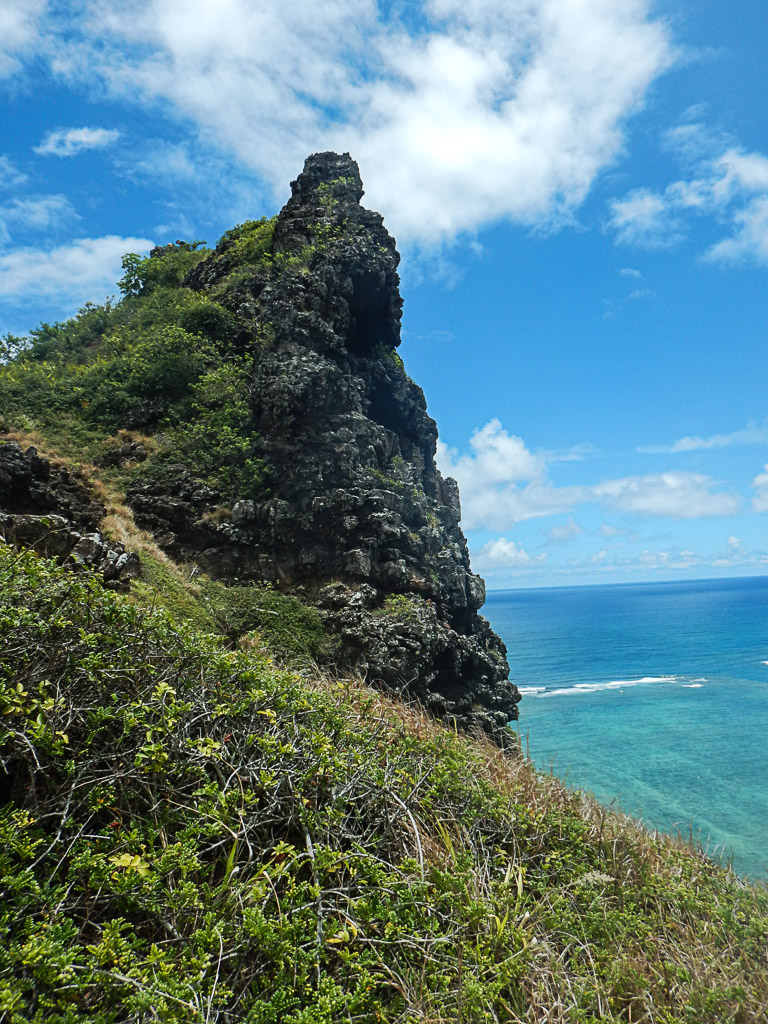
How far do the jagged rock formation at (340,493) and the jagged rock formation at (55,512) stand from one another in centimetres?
331

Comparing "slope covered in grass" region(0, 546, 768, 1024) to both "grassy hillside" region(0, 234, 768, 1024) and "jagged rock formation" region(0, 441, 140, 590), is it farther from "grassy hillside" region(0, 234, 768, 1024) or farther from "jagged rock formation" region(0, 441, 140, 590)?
"jagged rock formation" region(0, 441, 140, 590)

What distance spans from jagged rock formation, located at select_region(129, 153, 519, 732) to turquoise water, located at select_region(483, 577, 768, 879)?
5979mm

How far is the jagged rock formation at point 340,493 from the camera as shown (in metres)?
17.4

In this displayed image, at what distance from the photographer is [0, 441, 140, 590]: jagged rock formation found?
→ 353 inches

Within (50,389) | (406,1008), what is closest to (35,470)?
(50,389)

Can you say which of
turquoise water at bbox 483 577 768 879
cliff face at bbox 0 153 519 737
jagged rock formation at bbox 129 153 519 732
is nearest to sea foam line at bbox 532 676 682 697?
turquoise water at bbox 483 577 768 879

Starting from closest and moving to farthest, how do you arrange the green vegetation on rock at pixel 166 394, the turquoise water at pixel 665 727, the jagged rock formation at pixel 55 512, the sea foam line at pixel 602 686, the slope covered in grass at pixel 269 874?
1. the slope covered in grass at pixel 269 874
2. the jagged rock formation at pixel 55 512
3. the green vegetation on rock at pixel 166 394
4. the turquoise water at pixel 665 727
5. the sea foam line at pixel 602 686

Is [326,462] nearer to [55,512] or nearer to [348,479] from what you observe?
[348,479]

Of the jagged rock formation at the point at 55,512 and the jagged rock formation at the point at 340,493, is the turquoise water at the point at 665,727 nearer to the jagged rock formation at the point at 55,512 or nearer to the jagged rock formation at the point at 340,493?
the jagged rock formation at the point at 340,493

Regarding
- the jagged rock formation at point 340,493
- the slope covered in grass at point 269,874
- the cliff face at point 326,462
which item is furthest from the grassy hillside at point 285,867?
the jagged rock formation at point 340,493

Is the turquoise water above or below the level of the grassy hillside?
below

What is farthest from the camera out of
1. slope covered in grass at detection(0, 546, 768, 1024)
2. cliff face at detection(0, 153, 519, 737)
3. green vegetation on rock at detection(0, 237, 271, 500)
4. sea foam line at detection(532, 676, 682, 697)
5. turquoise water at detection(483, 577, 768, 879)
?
sea foam line at detection(532, 676, 682, 697)

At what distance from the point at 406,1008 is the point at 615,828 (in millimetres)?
3718

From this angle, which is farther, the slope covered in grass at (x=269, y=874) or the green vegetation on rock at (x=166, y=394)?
the green vegetation on rock at (x=166, y=394)
